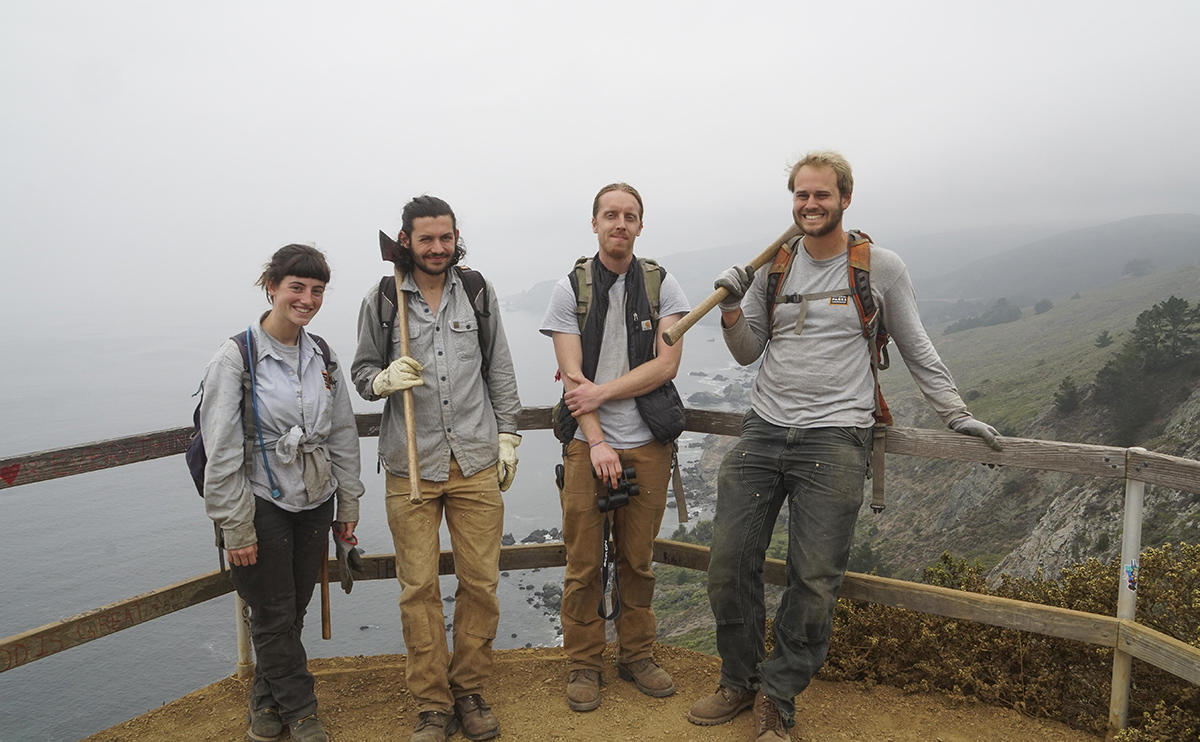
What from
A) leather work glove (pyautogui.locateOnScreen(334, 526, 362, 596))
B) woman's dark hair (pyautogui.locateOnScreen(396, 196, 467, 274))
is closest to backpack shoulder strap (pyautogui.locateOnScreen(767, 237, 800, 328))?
woman's dark hair (pyautogui.locateOnScreen(396, 196, 467, 274))

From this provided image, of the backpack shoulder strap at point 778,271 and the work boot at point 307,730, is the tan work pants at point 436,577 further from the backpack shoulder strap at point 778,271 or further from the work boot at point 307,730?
the backpack shoulder strap at point 778,271

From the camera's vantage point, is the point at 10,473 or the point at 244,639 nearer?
the point at 10,473

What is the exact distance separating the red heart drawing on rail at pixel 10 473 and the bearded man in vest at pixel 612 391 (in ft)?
7.49

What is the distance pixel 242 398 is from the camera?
300 cm

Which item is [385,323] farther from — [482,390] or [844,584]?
[844,584]

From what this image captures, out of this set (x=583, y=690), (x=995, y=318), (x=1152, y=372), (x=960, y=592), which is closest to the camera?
(x=960, y=592)

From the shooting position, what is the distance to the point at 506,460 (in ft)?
11.4

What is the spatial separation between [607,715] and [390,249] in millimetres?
2573

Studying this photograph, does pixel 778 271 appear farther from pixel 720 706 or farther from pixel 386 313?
pixel 720 706

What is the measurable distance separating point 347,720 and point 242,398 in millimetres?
1778

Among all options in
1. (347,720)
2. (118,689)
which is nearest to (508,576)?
(118,689)

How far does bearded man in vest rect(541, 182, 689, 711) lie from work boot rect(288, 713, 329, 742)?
3.99ft

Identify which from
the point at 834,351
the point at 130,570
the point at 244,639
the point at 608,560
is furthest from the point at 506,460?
the point at 130,570

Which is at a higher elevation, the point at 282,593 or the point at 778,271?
the point at 778,271
